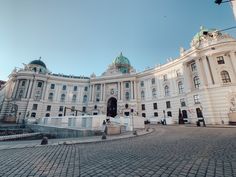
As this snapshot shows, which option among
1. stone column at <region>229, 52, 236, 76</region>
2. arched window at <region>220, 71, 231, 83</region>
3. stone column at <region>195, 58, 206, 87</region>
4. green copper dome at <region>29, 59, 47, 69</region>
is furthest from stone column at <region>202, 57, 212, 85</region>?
green copper dome at <region>29, 59, 47, 69</region>

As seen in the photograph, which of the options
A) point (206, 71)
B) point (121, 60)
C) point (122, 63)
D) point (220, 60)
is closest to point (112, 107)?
point (122, 63)

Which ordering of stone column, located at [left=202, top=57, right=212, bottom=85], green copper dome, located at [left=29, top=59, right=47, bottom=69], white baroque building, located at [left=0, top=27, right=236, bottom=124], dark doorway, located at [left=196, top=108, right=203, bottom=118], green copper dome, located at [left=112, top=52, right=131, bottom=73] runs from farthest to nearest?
green copper dome, located at [left=112, top=52, right=131, bottom=73] → green copper dome, located at [left=29, top=59, right=47, bottom=69] → dark doorway, located at [left=196, top=108, right=203, bottom=118] → stone column, located at [left=202, top=57, right=212, bottom=85] → white baroque building, located at [left=0, top=27, right=236, bottom=124]

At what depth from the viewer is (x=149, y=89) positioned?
148ft

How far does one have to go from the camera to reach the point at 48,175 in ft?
13.0

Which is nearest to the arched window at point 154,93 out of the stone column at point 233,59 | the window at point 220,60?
the window at point 220,60

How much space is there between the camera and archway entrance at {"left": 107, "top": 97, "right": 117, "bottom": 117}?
49.3 metres

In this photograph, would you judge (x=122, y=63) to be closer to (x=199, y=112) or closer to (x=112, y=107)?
(x=112, y=107)

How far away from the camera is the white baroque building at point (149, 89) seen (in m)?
27.9

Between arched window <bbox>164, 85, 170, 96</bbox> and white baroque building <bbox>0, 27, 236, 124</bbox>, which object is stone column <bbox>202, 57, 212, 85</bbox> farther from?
arched window <bbox>164, 85, 170, 96</bbox>

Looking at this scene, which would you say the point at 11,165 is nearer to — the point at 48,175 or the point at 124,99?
the point at 48,175

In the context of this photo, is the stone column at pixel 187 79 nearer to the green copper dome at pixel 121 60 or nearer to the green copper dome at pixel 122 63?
the green copper dome at pixel 122 63

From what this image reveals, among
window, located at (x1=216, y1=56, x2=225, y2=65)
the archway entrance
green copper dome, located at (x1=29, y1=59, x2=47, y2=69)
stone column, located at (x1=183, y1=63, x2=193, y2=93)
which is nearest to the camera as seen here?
window, located at (x1=216, y1=56, x2=225, y2=65)

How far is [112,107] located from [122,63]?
23116 mm

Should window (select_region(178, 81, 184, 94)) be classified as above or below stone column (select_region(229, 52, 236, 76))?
below
